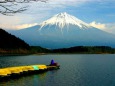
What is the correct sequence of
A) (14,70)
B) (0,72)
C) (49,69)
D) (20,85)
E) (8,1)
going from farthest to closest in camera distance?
(49,69) → (14,70) → (0,72) → (20,85) → (8,1)

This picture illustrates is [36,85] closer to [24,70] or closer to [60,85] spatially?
[60,85]

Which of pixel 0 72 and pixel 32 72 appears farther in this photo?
pixel 32 72

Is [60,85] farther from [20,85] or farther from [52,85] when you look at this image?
[20,85]

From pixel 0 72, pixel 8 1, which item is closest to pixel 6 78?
pixel 0 72

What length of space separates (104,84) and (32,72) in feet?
80.3

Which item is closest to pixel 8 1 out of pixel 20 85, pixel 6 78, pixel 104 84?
pixel 20 85

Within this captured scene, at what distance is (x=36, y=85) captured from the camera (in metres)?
50.0

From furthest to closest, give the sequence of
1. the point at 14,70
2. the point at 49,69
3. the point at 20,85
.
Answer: the point at 49,69 < the point at 14,70 < the point at 20,85

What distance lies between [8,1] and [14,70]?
4928 centimetres

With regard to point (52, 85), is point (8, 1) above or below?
above

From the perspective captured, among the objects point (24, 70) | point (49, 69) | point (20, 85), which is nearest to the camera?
point (20, 85)

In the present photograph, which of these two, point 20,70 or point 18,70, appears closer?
point 18,70

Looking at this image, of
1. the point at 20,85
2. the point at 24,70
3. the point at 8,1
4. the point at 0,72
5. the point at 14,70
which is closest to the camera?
the point at 8,1

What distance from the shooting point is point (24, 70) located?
68875 mm
